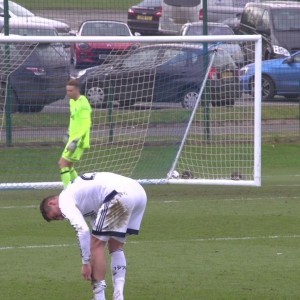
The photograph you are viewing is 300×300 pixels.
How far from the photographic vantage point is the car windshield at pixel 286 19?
24.0 m

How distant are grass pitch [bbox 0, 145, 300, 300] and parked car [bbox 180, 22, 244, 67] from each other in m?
2.18

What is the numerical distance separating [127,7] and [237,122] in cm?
727

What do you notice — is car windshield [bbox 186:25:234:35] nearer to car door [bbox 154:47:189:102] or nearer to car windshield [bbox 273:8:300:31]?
car windshield [bbox 273:8:300:31]

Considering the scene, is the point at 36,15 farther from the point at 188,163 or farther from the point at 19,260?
the point at 19,260

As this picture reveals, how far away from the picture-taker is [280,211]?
14953 millimetres

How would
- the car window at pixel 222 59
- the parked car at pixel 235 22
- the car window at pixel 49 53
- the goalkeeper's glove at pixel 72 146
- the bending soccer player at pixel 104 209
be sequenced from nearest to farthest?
the bending soccer player at pixel 104 209 < the goalkeeper's glove at pixel 72 146 < the car window at pixel 49 53 < the car window at pixel 222 59 < the parked car at pixel 235 22

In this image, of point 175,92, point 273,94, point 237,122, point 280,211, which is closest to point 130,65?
point 175,92

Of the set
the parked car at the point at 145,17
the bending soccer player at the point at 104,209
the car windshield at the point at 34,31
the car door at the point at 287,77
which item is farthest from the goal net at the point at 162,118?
the bending soccer player at the point at 104,209

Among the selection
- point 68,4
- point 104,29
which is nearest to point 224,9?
point 104,29

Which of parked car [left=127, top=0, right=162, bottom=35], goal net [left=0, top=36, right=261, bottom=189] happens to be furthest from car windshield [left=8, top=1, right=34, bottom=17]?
goal net [left=0, top=36, right=261, bottom=189]

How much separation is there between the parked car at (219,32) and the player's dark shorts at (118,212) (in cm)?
849

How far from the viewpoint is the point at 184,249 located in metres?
12.4

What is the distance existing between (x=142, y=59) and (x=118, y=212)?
8209 millimetres

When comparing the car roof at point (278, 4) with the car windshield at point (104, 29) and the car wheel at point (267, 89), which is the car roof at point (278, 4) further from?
the car windshield at point (104, 29)
